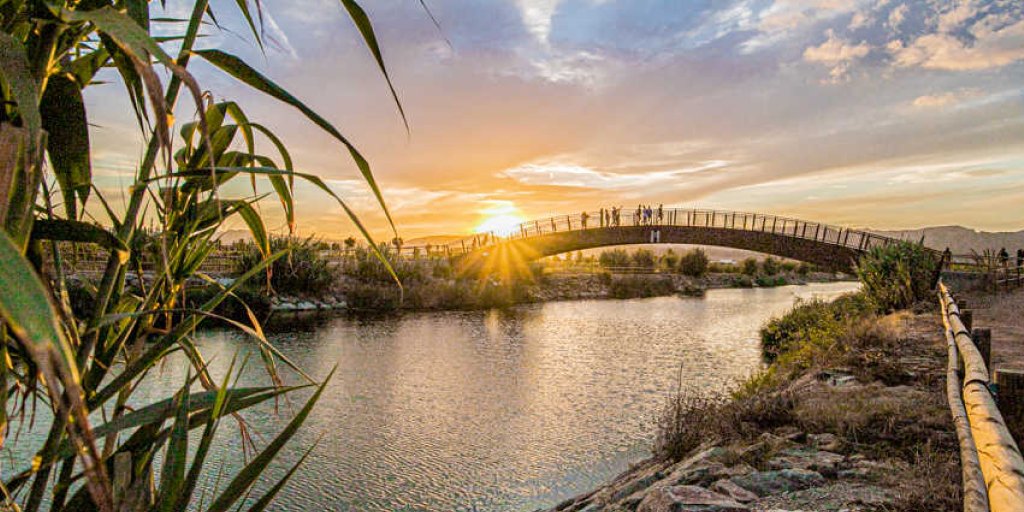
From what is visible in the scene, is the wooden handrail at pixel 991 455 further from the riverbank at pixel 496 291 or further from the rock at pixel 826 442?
the riverbank at pixel 496 291

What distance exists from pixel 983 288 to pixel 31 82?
21.2 metres

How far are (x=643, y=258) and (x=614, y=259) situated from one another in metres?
2.12

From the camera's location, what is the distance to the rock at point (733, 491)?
10.8 ft

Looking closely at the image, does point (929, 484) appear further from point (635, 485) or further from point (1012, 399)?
point (635, 485)

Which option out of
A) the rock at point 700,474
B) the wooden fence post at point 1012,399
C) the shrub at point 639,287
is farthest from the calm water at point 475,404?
the shrub at point 639,287

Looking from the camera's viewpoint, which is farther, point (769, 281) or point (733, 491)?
point (769, 281)

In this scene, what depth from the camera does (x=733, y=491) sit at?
3.38m

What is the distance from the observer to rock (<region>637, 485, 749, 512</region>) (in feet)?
10.2

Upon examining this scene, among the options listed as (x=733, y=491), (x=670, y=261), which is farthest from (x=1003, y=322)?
(x=670, y=261)

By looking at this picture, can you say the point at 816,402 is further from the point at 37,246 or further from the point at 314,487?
the point at 37,246

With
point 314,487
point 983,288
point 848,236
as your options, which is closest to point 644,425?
point 314,487

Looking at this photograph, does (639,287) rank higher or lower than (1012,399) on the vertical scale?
lower

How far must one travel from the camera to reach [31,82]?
0.71 m

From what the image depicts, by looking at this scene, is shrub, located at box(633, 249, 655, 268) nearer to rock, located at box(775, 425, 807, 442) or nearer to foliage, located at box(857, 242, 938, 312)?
foliage, located at box(857, 242, 938, 312)
